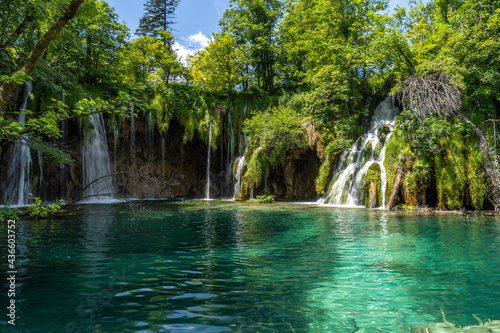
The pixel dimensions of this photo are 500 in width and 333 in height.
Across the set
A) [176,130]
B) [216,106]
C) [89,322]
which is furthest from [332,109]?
[89,322]

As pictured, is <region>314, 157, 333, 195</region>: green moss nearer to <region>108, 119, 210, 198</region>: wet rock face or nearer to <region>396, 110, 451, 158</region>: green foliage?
<region>396, 110, 451, 158</region>: green foliage

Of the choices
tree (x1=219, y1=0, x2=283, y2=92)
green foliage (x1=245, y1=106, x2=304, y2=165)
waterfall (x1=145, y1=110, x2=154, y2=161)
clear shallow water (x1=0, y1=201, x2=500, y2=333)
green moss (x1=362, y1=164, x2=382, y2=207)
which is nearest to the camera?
clear shallow water (x1=0, y1=201, x2=500, y2=333)

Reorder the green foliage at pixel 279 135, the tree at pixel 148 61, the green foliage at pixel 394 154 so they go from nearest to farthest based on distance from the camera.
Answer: the green foliage at pixel 394 154 → the green foliage at pixel 279 135 → the tree at pixel 148 61

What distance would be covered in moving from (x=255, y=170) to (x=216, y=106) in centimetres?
820

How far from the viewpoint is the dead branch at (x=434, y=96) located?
1293 centimetres

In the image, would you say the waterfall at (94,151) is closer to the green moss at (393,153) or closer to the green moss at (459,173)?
the green moss at (393,153)

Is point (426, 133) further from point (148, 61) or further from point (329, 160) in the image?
point (148, 61)

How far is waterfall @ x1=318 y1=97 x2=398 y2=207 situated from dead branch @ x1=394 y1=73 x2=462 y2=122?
2600 millimetres

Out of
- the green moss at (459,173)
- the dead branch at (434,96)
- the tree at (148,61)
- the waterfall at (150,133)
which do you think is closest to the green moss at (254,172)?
the waterfall at (150,133)

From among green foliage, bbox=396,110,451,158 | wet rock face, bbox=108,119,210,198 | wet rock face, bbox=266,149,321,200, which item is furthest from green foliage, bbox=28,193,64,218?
wet rock face, bbox=108,119,210,198

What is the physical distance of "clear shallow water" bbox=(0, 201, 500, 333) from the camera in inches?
121

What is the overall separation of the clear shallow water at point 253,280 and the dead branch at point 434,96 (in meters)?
6.99

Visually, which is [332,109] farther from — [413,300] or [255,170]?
[413,300]

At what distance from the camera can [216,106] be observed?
2514 cm
